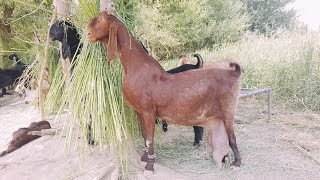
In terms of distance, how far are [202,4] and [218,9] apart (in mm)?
1718

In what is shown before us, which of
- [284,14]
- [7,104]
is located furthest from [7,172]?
[284,14]

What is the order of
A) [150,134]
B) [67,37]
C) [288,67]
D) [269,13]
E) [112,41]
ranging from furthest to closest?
[269,13] < [288,67] < [67,37] < [150,134] < [112,41]

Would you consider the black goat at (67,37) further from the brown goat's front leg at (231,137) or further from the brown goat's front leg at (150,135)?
the brown goat's front leg at (231,137)

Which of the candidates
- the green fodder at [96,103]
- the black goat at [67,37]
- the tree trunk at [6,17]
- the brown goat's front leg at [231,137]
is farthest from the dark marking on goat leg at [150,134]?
the tree trunk at [6,17]

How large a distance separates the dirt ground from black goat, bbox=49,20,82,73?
0.83 m

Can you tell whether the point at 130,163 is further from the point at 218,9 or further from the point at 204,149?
the point at 218,9

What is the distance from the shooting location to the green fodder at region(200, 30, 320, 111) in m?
4.99

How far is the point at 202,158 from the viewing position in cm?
277

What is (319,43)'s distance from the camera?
566 cm

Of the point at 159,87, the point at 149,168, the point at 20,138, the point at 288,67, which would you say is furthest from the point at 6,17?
the point at 149,168

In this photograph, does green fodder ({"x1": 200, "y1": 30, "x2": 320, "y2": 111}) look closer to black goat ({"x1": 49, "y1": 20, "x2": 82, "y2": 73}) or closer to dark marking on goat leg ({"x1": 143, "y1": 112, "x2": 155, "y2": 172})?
dark marking on goat leg ({"x1": 143, "y1": 112, "x2": 155, "y2": 172})

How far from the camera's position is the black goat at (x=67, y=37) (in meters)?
2.63

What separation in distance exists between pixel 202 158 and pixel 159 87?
0.85 meters

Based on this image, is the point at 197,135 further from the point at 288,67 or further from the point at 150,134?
the point at 288,67
